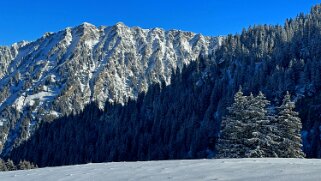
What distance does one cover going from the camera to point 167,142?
174000 mm

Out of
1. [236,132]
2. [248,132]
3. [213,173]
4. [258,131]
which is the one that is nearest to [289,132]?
[258,131]

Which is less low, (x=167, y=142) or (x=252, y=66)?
(x=252, y=66)

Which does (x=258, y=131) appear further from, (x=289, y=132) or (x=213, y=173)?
(x=213, y=173)

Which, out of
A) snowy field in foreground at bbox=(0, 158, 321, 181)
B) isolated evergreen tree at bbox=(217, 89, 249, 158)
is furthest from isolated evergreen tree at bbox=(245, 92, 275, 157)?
snowy field in foreground at bbox=(0, 158, 321, 181)

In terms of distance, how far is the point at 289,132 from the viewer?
3578cm

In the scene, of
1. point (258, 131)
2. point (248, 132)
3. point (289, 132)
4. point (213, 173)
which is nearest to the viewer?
point (213, 173)

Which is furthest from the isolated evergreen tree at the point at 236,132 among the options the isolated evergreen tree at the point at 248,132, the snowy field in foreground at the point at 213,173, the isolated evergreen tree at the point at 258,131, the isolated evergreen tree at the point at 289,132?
the snowy field in foreground at the point at 213,173

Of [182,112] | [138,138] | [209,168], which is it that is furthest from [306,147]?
[209,168]

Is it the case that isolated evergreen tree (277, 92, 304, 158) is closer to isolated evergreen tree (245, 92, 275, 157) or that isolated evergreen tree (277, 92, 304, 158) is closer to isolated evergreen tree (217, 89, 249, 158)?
isolated evergreen tree (245, 92, 275, 157)

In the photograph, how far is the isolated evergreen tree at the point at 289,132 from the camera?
115ft

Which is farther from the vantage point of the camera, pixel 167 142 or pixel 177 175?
pixel 167 142

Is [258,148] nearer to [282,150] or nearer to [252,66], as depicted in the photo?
[282,150]

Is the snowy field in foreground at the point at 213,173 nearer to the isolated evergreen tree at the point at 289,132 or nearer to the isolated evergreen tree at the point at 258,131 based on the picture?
the isolated evergreen tree at the point at 258,131

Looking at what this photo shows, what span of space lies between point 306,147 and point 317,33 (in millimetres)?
94359
